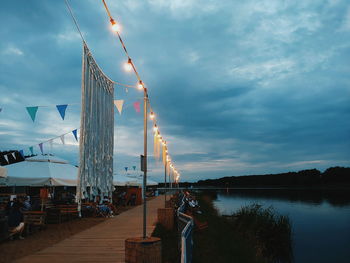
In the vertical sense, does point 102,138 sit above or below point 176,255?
above

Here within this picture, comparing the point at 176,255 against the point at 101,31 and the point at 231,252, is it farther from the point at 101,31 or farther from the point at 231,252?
the point at 101,31

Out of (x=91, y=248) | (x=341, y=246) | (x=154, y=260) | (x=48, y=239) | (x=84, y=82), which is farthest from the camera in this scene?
(x=341, y=246)

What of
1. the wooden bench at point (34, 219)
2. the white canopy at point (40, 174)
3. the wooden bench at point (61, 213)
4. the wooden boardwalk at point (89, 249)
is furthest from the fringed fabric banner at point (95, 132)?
the white canopy at point (40, 174)

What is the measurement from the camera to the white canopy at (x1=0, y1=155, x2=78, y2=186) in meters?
13.5

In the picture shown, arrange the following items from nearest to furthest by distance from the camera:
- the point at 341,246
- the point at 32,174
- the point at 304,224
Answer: the point at 32,174, the point at 341,246, the point at 304,224

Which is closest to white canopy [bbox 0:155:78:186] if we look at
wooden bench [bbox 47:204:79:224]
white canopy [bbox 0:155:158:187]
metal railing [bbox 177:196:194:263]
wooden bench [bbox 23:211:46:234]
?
white canopy [bbox 0:155:158:187]

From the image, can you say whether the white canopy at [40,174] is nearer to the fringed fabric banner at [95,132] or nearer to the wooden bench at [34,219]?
the wooden bench at [34,219]

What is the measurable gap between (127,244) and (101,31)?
4.75 metres

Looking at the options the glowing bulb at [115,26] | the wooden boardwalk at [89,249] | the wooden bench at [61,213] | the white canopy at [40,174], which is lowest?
the wooden boardwalk at [89,249]

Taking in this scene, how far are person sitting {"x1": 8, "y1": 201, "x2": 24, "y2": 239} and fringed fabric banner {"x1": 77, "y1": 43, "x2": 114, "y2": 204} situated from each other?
6.93 ft

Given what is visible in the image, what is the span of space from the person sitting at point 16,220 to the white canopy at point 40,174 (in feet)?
13.0

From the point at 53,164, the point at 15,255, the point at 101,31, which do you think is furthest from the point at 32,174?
the point at 101,31

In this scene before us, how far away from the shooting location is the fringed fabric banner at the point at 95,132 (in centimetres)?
853

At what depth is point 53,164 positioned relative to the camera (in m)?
15.7
